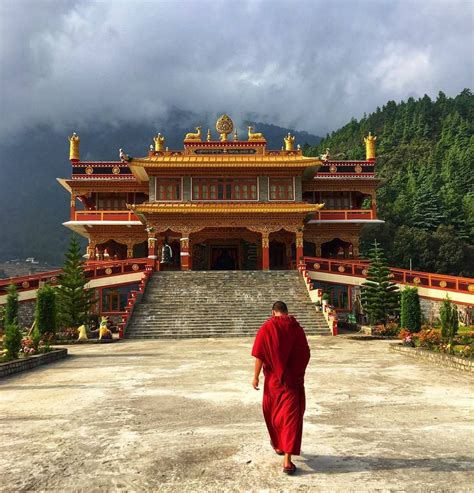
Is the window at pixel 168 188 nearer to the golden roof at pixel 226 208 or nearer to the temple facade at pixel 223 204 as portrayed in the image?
the temple facade at pixel 223 204

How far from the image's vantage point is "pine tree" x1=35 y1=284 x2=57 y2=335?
55.2ft

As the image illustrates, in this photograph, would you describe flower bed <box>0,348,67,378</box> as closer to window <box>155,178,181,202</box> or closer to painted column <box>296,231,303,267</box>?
painted column <box>296,231,303,267</box>

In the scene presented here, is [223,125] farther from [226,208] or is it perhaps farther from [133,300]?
[133,300]

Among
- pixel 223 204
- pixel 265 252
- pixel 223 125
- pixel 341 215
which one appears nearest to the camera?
pixel 265 252

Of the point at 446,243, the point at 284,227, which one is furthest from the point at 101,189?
the point at 446,243

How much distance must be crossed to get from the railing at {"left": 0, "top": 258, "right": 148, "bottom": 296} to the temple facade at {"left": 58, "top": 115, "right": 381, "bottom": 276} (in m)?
1.36

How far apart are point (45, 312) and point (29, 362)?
5597 millimetres

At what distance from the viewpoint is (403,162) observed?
87.0 meters

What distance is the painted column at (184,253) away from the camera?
A: 2709 cm

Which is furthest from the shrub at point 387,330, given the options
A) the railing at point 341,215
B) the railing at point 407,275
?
the railing at point 341,215

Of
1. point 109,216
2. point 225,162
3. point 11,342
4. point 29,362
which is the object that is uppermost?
point 225,162

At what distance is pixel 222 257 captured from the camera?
3359cm

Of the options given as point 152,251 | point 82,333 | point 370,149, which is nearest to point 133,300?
point 82,333

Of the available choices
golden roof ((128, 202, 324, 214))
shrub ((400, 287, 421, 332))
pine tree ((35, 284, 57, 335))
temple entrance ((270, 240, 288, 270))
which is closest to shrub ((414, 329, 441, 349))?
shrub ((400, 287, 421, 332))
